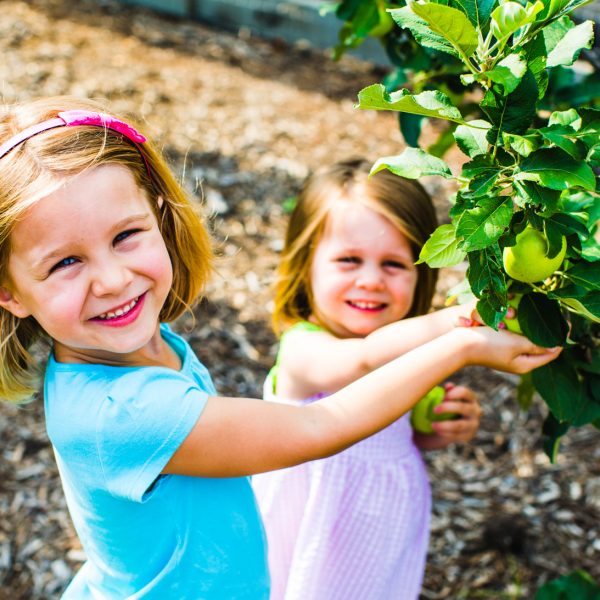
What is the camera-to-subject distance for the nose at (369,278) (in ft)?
5.81

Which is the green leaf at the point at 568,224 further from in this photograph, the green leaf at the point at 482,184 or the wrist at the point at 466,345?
the wrist at the point at 466,345

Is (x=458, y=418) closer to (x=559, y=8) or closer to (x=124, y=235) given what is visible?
(x=124, y=235)

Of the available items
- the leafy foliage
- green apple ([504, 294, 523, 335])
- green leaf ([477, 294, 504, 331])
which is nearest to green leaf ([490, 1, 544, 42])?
the leafy foliage

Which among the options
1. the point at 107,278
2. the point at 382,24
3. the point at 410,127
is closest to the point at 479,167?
the point at 107,278

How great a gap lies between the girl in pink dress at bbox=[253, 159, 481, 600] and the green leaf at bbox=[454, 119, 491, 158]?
65cm

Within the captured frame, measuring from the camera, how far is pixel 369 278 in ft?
5.82

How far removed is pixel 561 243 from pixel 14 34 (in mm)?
5101

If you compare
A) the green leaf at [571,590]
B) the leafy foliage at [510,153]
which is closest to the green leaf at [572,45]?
the leafy foliage at [510,153]

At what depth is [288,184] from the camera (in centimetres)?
419

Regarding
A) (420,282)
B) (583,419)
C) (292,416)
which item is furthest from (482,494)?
(292,416)

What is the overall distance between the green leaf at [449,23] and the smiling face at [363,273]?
2.63 ft

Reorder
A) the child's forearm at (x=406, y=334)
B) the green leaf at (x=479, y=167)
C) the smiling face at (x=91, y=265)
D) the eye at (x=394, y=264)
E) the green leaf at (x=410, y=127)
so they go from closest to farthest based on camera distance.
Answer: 1. the green leaf at (x=479, y=167)
2. the smiling face at (x=91, y=265)
3. the child's forearm at (x=406, y=334)
4. the eye at (x=394, y=264)
5. the green leaf at (x=410, y=127)

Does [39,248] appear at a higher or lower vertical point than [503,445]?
higher

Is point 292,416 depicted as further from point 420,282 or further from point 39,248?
point 420,282
